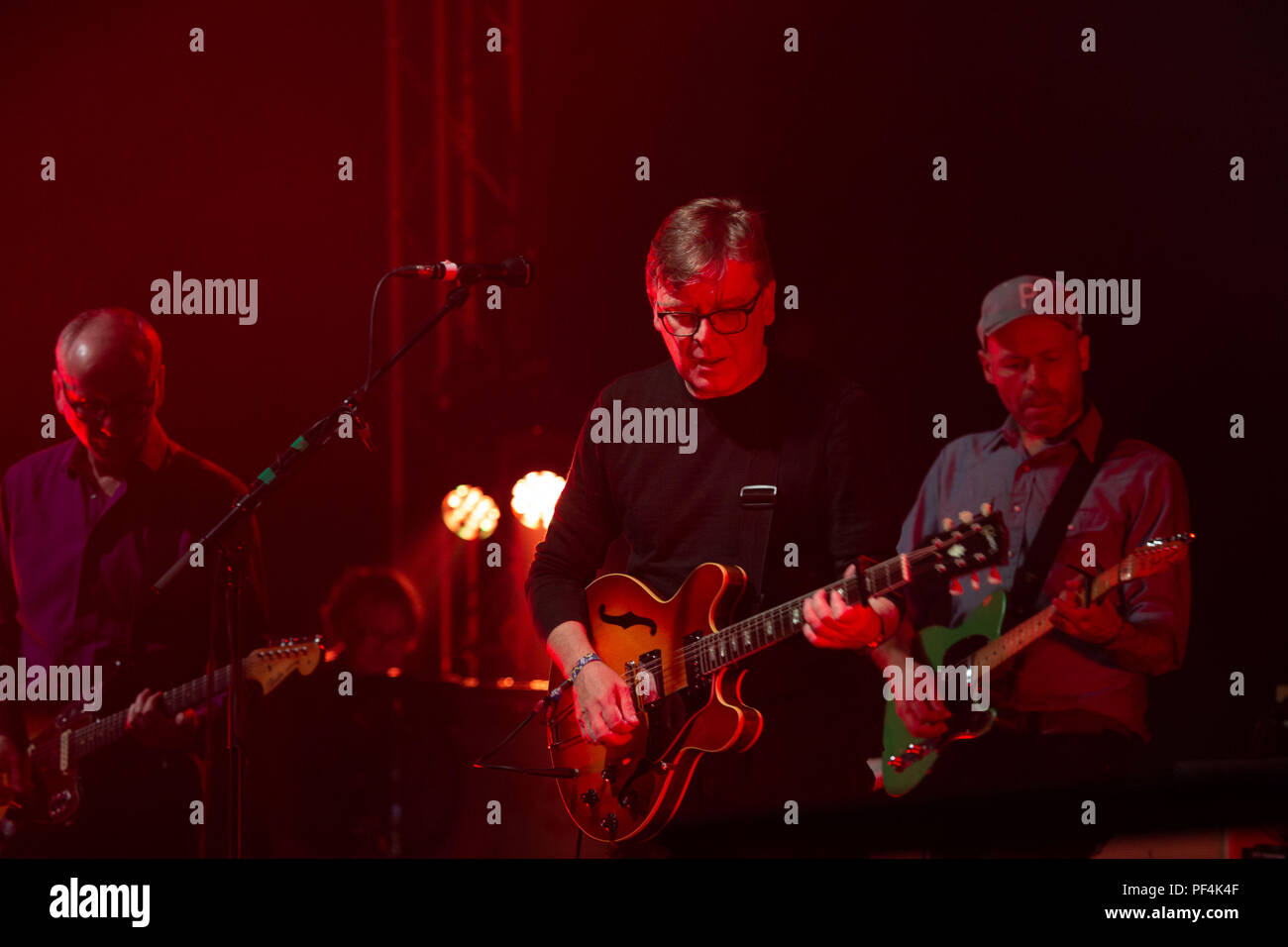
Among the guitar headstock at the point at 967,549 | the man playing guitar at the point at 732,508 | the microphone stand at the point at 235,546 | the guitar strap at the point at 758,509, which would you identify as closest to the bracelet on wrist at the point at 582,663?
the man playing guitar at the point at 732,508

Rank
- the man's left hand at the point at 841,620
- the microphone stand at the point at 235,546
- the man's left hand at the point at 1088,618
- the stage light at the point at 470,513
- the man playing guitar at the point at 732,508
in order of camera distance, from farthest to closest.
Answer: the stage light at the point at 470,513, the man's left hand at the point at 1088,618, the microphone stand at the point at 235,546, the man playing guitar at the point at 732,508, the man's left hand at the point at 841,620

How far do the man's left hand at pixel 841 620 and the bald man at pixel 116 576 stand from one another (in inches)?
84.4

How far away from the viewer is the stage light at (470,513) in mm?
4691

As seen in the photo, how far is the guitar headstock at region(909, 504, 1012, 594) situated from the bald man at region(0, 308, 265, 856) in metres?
2.45

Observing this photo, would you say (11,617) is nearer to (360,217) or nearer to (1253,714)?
(360,217)

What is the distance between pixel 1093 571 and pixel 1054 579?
4.4 inches

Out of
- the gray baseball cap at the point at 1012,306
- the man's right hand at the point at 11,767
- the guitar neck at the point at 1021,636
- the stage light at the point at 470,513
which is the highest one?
the gray baseball cap at the point at 1012,306

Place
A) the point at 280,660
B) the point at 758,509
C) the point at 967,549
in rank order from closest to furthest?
the point at 967,549 → the point at 758,509 → the point at 280,660

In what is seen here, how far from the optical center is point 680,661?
3.38 m

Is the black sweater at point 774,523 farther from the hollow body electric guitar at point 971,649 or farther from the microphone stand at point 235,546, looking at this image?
the microphone stand at point 235,546

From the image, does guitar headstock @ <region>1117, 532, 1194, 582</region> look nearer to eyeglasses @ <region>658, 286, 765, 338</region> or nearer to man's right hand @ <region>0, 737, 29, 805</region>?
eyeglasses @ <region>658, 286, 765, 338</region>

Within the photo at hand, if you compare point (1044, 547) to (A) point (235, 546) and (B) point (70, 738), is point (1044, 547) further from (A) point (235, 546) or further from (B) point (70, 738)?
(B) point (70, 738)

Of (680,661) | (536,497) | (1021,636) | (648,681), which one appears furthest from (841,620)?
(536,497)
